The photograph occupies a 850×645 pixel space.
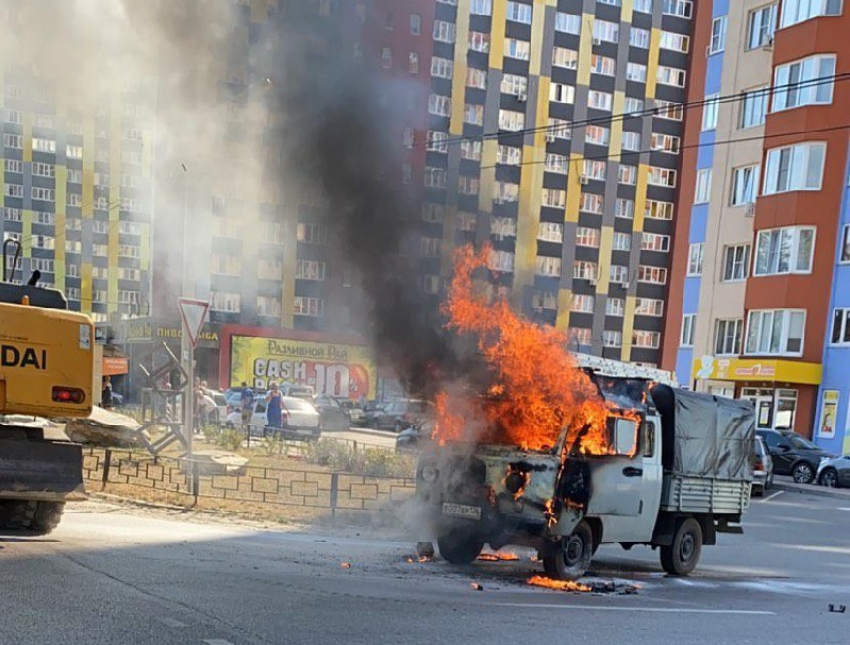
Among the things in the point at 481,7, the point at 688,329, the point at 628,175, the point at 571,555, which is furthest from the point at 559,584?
the point at 628,175

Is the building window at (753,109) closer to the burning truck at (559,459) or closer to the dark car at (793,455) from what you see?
the dark car at (793,455)

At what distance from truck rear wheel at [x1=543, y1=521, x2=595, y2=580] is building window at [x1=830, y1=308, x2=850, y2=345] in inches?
1007

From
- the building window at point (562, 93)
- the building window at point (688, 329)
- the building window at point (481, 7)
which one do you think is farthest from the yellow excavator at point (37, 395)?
the building window at point (562, 93)

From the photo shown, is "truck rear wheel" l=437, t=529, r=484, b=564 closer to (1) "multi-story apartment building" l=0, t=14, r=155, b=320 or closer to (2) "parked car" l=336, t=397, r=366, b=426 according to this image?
(1) "multi-story apartment building" l=0, t=14, r=155, b=320

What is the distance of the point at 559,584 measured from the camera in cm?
904

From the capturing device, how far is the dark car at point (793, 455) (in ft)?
87.7

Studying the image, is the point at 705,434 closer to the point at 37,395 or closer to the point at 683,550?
the point at 683,550

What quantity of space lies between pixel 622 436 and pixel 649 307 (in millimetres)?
59226

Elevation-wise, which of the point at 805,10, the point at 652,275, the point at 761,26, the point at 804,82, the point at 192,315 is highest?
the point at 761,26

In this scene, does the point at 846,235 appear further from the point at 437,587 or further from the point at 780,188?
the point at 437,587

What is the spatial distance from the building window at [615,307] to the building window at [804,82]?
102 ft

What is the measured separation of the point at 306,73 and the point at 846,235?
27.0 meters

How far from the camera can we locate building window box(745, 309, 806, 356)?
3250cm

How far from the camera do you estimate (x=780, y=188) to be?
33.4 metres
